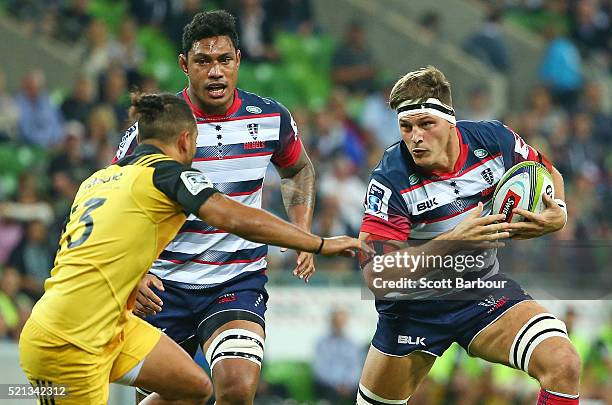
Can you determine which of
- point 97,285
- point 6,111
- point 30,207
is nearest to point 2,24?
point 6,111

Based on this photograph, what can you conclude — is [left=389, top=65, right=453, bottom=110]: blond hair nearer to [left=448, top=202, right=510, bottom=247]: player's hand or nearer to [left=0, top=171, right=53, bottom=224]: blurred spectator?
[left=448, top=202, right=510, bottom=247]: player's hand

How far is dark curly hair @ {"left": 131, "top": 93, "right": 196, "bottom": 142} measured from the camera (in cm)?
630

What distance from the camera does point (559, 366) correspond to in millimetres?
6648

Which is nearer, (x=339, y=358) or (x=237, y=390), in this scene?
(x=237, y=390)

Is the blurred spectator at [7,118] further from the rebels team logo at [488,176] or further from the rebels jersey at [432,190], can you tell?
the rebels team logo at [488,176]

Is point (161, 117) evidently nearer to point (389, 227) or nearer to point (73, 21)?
point (389, 227)

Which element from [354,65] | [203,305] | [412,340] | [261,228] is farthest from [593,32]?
[261,228]

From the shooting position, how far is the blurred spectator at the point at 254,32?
1642cm

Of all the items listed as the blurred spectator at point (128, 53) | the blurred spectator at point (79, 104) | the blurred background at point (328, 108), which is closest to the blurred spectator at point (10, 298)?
the blurred background at point (328, 108)

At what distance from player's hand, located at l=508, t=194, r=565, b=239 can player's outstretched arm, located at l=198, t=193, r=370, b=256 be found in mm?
1185

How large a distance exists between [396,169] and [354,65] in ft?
32.9

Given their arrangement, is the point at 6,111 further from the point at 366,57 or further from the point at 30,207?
the point at 366,57

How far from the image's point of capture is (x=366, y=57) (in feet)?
56.2

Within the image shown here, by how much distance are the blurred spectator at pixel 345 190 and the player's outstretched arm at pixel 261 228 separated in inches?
284
